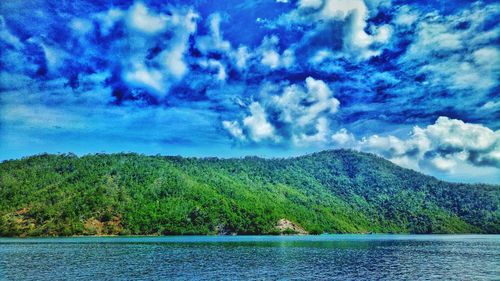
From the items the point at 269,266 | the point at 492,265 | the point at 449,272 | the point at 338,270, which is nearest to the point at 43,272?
the point at 269,266

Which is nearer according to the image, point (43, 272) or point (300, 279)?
point (300, 279)

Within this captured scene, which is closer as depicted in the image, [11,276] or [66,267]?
[11,276]

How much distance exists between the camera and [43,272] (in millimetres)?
64125

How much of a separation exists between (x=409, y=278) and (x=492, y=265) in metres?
24.7

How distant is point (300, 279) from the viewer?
194 ft

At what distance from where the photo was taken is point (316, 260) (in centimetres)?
8538

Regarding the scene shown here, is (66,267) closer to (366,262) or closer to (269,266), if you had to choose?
(269,266)

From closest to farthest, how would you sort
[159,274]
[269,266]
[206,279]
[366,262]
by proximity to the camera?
1. [206,279]
2. [159,274]
3. [269,266]
4. [366,262]

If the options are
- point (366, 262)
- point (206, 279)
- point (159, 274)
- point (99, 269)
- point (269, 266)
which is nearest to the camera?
point (206, 279)

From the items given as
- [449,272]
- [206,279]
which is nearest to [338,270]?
[449,272]

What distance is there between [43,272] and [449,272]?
197 ft

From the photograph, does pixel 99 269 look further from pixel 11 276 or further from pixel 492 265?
pixel 492 265

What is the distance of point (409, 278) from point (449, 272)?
33.1 feet

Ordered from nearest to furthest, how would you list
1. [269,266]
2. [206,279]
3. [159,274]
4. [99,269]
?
[206,279] → [159,274] → [99,269] → [269,266]
